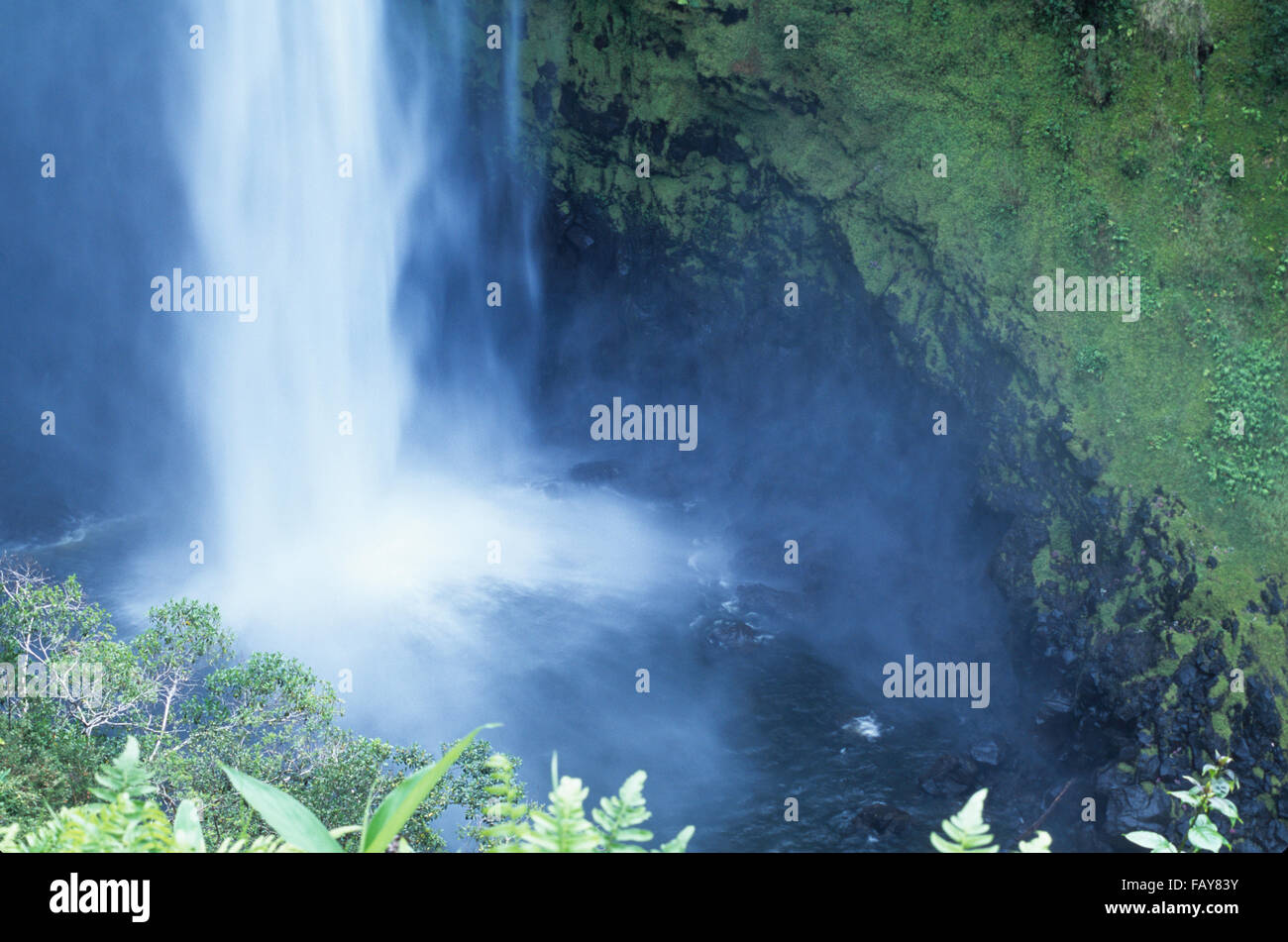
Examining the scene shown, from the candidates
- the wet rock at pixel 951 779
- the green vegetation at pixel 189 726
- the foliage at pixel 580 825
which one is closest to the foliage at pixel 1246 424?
the wet rock at pixel 951 779

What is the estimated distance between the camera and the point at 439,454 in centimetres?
2938

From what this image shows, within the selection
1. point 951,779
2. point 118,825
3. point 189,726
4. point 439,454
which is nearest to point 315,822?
point 118,825

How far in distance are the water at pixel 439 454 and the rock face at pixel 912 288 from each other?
3.86 feet

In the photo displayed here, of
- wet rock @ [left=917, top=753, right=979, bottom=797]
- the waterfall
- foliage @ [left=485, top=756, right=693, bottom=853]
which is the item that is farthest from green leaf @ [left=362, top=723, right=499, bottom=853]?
the waterfall

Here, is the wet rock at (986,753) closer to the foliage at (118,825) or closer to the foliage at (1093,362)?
the foliage at (1093,362)

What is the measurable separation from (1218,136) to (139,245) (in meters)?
28.5

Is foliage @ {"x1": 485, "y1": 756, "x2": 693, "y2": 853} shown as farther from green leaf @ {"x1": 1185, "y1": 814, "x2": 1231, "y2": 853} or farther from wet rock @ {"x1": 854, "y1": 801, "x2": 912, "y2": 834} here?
wet rock @ {"x1": 854, "y1": 801, "x2": 912, "y2": 834}

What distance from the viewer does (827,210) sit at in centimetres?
2327

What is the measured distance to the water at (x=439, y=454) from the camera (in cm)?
1986

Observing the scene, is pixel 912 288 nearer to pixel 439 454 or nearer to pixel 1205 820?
pixel 439 454

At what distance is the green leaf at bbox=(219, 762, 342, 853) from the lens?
1949mm

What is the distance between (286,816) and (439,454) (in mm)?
28003
